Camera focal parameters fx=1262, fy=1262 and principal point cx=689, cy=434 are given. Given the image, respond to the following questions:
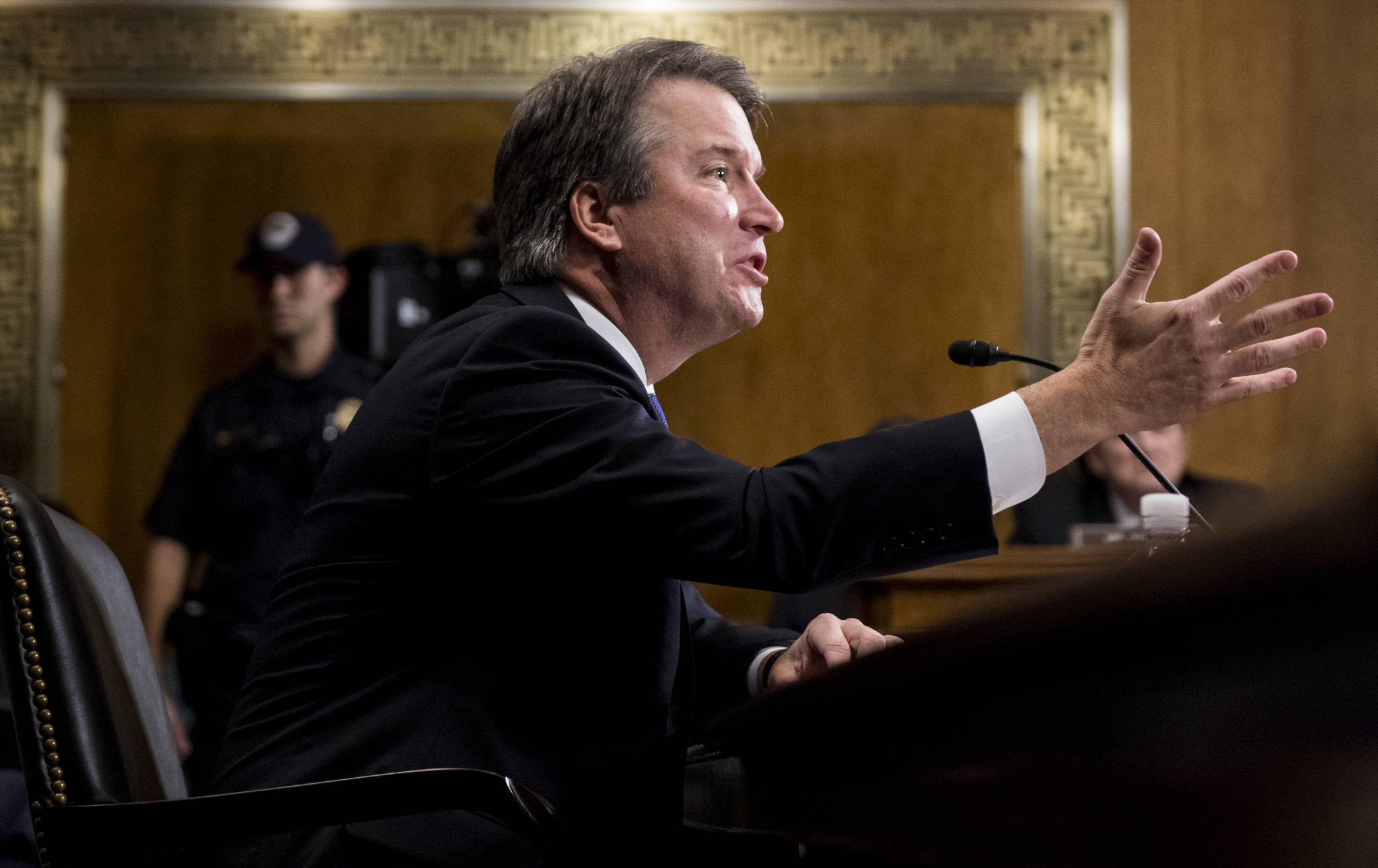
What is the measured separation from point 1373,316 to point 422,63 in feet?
11.9

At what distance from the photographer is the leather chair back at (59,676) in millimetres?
993

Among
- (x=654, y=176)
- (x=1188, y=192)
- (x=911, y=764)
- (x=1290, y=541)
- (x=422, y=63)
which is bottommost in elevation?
(x=911, y=764)

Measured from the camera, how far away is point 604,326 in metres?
1.27

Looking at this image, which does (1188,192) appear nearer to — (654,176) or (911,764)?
(654,176)

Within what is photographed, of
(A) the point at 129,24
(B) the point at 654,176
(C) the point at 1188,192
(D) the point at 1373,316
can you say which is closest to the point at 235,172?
(A) the point at 129,24

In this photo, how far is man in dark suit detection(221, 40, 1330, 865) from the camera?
0.91 metres

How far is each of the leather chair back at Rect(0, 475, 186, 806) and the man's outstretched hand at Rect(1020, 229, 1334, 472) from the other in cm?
78

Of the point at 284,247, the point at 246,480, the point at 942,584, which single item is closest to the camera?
the point at 942,584

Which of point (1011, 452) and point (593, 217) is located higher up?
point (593, 217)

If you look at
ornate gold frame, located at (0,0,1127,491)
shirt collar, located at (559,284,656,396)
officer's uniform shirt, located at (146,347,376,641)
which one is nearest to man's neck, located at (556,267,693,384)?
shirt collar, located at (559,284,656,396)

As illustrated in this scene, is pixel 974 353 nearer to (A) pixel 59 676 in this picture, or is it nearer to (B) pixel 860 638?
(B) pixel 860 638

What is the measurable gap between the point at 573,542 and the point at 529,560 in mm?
67

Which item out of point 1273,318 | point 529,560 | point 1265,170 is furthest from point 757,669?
point 1265,170

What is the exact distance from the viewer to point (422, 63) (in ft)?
15.0
